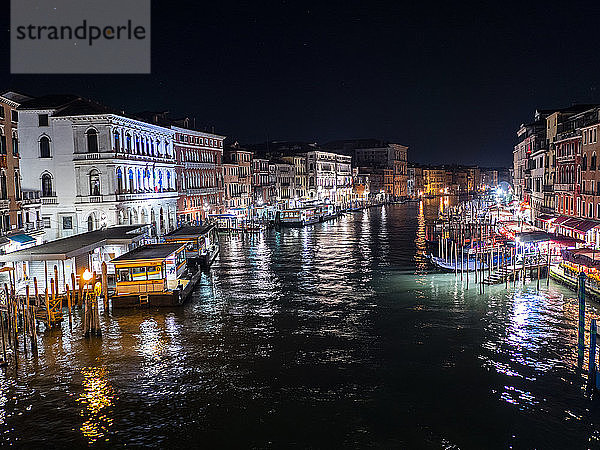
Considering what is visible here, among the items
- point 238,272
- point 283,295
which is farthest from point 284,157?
point 283,295

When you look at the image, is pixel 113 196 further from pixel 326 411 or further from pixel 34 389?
pixel 326 411

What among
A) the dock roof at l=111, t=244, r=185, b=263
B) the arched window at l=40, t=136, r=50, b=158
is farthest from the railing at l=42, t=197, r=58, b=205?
the dock roof at l=111, t=244, r=185, b=263

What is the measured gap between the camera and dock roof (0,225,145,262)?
26.8 metres

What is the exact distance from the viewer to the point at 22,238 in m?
31.1

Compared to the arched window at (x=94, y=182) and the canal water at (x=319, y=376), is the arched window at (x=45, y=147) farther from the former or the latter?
the canal water at (x=319, y=376)

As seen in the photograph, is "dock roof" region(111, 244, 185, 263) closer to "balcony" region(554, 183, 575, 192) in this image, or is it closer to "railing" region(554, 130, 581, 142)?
"balcony" region(554, 183, 575, 192)

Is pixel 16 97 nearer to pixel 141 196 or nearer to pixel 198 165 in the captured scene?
pixel 141 196

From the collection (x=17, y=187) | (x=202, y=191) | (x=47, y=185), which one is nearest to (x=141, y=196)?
(x=47, y=185)

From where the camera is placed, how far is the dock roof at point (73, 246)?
26.8 m

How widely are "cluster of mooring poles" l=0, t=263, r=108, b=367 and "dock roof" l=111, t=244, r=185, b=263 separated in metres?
1.22

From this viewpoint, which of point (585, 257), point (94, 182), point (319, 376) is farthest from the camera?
point (94, 182)

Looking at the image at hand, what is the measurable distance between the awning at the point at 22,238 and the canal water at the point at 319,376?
26.9 feet

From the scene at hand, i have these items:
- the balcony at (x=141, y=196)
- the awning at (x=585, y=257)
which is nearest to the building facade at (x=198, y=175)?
the balcony at (x=141, y=196)

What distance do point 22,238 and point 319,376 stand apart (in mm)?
20475
